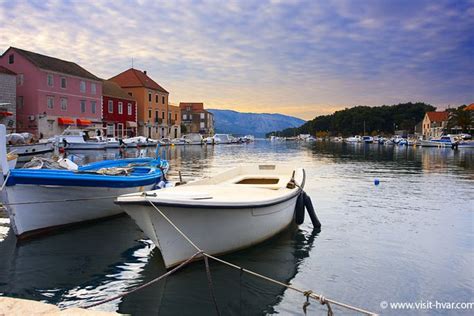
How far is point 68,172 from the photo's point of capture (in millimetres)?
10141

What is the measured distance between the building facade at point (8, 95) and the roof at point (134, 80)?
2670 cm

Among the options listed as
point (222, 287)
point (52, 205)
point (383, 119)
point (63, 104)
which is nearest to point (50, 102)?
point (63, 104)

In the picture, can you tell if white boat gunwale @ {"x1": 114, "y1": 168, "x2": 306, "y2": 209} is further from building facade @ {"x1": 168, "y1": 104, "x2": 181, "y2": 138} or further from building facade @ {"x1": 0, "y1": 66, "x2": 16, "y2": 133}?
building facade @ {"x1": 168, "y1": 104, "x2": 181, "y2": 138}

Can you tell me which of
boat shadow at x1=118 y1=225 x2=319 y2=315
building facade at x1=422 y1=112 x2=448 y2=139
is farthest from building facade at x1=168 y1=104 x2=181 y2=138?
boat shadow at x1=118 y1=225 x2=319 y2=315

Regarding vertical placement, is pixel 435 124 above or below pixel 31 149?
above

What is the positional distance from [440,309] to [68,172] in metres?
8.48

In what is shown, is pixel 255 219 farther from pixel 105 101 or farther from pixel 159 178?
pixel 105 101

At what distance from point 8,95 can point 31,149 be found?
42.0 ft

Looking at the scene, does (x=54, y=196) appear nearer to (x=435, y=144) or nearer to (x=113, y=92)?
(x=113, y=92)

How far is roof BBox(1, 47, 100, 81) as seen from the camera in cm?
4790

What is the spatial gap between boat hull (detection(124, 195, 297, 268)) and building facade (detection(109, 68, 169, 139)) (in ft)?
209

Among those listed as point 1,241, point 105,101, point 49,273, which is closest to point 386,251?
point 49,273

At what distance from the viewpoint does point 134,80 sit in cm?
7112

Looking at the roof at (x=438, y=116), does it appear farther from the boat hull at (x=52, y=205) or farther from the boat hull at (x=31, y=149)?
the boat hull at (x=52, y=205)
